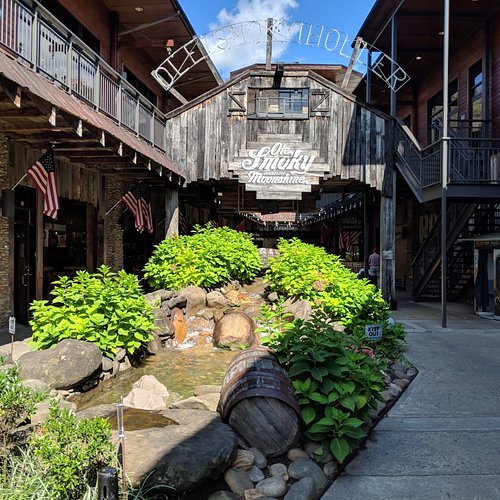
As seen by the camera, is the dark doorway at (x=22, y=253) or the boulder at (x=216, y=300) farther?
the boulder at (x=216, y=300)

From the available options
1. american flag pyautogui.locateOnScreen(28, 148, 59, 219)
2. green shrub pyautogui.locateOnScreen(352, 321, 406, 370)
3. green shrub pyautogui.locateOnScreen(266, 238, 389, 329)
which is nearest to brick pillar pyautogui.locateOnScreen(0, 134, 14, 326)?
american flag pyautogui.locateOnScreen(28, 148, 59, 219)

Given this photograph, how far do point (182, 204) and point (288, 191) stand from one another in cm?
745

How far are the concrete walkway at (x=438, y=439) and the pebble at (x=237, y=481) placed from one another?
0.60 meters

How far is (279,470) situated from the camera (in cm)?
403

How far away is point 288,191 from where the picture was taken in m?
14.8

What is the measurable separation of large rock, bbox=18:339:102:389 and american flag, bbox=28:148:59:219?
3.37 meters

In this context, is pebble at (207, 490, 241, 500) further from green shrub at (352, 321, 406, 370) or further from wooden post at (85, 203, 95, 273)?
wooden post at (85, 203, 95, 273)

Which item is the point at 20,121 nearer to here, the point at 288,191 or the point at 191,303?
the point at 191,303

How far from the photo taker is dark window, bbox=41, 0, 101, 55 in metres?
12.2

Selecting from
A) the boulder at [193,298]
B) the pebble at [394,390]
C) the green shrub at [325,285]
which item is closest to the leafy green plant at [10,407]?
the pebble at [394,390]

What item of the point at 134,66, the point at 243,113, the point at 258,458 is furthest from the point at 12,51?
the point at 134,66

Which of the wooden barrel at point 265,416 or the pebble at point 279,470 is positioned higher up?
the wooden barrel at point 265,416

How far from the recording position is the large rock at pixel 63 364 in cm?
593

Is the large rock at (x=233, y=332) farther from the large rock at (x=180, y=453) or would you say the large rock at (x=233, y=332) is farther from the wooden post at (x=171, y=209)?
the wooden post at (x=171, y=209)
